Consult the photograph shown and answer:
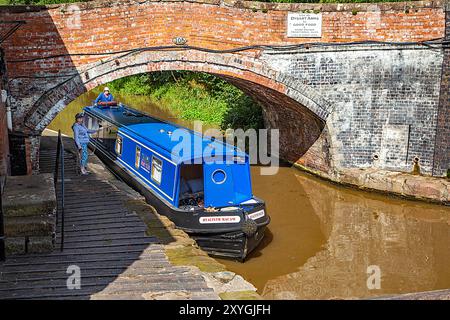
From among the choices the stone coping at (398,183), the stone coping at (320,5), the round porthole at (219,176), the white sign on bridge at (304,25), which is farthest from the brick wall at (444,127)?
the round porthole at (219,176)

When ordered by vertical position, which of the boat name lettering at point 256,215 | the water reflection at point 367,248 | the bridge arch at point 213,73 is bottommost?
the water reflection at point 367,248

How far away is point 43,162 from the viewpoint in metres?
10.7

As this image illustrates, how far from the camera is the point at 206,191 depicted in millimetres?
8117

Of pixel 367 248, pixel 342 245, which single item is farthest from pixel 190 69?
pixel 367 248

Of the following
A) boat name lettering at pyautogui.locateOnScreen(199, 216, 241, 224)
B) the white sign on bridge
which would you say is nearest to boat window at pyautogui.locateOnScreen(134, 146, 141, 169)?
boat name lettering at pyautogui.locateOnScreen(199, 216, 241, 224)

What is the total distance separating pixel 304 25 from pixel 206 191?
177 inches

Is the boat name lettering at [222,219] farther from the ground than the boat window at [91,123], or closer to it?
closer to it

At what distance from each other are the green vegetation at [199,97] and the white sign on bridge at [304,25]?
180 inches

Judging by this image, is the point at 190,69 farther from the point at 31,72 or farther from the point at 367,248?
the point at 367,248

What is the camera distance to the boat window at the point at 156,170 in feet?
28.8

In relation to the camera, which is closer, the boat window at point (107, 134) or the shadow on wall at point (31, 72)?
the shadow on wall at point (31, 72)

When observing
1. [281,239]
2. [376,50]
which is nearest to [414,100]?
[376,50]

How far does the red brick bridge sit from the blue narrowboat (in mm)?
1870

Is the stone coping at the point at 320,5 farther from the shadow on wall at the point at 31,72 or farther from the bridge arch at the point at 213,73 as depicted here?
the shadow on wall at the point at 31,72
